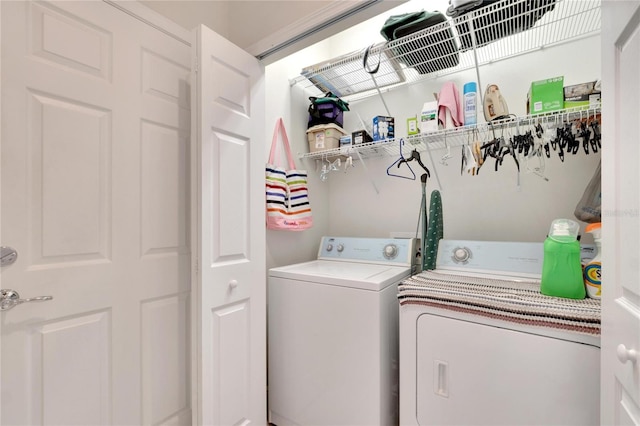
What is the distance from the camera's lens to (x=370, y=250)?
75.7 inches

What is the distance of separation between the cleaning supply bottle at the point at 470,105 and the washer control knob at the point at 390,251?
83 cm

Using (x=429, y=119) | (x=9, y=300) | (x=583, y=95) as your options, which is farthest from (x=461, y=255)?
(x=9, y=300)

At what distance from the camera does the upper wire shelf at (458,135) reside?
52.3 inches

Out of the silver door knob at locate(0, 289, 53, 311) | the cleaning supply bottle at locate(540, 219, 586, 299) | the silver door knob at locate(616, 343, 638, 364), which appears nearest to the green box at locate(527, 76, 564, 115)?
the cleaning supply bottle at locate(540, 219, 586, 299)

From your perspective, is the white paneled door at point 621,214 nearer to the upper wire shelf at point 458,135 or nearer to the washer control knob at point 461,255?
the upper wire shelf at point 458,135

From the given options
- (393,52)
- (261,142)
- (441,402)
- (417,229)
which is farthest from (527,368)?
(393,52)

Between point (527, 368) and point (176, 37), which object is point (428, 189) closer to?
point (527, 368)

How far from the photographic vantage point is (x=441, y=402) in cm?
118

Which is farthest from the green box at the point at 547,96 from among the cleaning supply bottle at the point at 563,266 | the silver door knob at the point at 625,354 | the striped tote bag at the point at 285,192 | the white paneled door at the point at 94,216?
the white paneled door at the point at 94,216

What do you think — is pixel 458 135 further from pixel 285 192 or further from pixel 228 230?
pixel 228 230

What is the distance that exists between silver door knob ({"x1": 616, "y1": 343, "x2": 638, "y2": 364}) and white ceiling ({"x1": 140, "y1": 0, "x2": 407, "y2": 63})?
52.7 inches

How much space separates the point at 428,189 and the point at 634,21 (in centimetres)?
141

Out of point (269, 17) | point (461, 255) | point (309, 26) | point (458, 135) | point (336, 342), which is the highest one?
point (269, 17)

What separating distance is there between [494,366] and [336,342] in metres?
0.69
